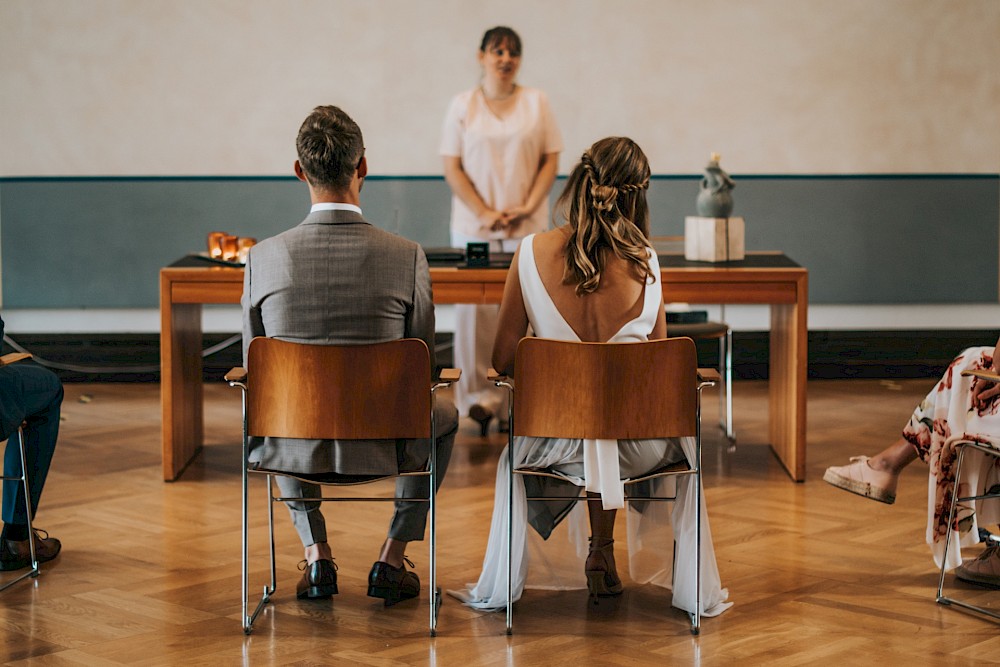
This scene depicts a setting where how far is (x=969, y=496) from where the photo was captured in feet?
11.8

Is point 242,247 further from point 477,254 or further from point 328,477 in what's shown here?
point 328,477

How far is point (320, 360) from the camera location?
3088mm

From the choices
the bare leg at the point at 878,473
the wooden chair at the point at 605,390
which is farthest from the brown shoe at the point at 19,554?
the bare leg at the point at 878,473

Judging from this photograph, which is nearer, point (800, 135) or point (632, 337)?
point (632, 337)

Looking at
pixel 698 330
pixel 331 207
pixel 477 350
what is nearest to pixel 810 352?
pixel 698 330

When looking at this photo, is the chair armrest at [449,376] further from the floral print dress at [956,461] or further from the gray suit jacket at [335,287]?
the floral print dress at [956,461]

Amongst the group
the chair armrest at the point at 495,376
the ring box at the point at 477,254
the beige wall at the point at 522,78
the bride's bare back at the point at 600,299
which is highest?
the beige wall at the point at 522,78

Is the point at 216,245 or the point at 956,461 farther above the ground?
the point at 216,245

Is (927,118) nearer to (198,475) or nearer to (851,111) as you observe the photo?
(851,111)

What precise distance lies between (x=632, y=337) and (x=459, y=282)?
4.93 feet

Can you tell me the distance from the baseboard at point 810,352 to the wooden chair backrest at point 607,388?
4.10 meters

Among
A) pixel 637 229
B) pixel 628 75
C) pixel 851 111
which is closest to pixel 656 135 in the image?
pixel 628 75

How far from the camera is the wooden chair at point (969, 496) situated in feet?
11.0

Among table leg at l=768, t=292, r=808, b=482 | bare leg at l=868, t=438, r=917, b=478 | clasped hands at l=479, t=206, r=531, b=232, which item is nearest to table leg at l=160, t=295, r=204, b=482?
clasped hands at l=479, t=206, r=531, b=232
